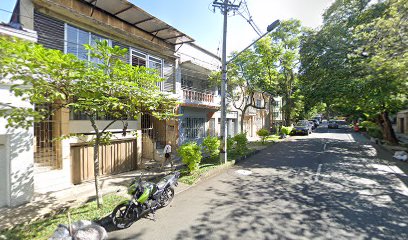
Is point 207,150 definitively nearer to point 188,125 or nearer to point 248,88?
point 188,125

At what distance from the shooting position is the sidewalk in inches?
198

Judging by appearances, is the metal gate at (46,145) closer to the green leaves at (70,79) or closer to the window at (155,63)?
the green leaves at (70,79)

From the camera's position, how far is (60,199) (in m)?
6.15

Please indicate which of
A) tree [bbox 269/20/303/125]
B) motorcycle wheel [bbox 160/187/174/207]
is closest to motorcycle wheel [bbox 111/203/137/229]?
motorcycle wheel [bbox 160/187/174/207]

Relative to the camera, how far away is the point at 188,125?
1429cm

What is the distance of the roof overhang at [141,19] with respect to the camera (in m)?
9.09

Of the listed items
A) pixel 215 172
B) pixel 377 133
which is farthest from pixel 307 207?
pixel 377 133

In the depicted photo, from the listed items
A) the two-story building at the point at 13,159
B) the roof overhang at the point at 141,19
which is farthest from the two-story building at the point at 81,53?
the two-story building at the point at 13,159

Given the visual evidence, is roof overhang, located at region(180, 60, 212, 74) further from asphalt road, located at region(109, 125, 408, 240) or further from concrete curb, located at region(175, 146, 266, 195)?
asphalt road, located at region(109, 125, 408, 240)

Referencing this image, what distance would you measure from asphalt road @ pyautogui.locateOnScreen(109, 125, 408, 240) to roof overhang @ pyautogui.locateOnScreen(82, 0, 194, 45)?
8312 mm

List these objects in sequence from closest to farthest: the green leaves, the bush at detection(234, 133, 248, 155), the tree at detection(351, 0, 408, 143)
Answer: the green leaves < the tree at detection(351, 0, 408, 143) < the bush at detection(234, 133, 248, 155)

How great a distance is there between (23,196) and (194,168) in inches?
217

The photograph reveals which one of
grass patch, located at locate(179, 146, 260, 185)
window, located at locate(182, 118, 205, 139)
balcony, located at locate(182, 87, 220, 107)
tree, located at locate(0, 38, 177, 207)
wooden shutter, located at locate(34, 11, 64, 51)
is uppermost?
wooden shutter, located at locate(34, 11, 64, 51)

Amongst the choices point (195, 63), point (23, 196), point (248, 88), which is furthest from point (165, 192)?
point (248, 88)
